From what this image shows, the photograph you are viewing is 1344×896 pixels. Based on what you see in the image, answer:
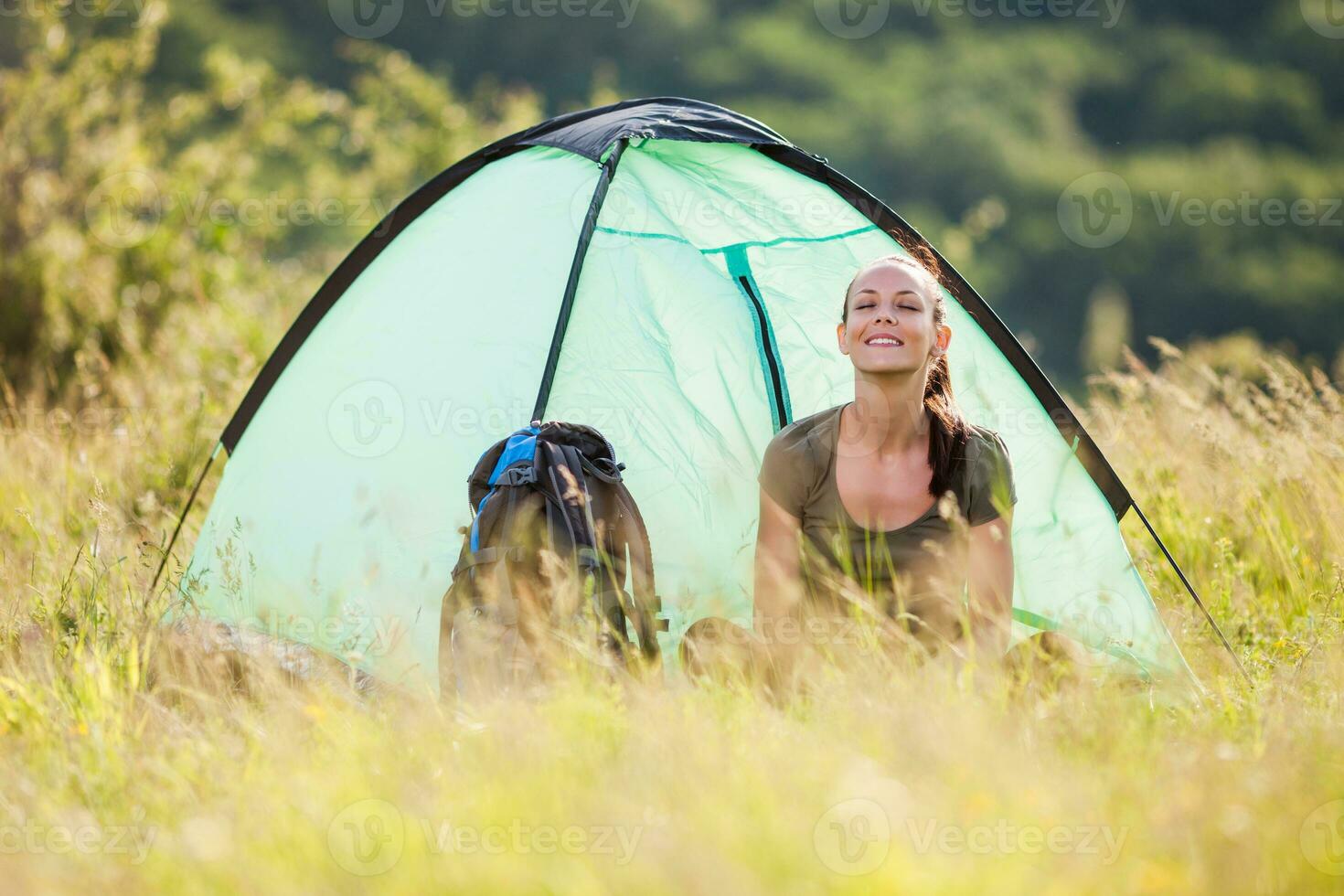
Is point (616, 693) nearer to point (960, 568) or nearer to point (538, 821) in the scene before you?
point (538, 821)

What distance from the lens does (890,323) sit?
10.00ft

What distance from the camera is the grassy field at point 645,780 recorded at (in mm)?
1903

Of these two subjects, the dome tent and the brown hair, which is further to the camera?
the dome tent

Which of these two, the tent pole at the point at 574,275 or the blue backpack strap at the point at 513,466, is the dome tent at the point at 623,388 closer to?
the tent pole at the point at 574,275

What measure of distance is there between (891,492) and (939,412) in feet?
0.80

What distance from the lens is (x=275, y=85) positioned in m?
9.29

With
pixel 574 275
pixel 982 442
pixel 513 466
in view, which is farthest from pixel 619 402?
pixel 982 442

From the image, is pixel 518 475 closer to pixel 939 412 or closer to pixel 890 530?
pixel 890 530

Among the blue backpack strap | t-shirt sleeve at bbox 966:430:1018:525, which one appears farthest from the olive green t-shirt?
the blue backpack strap

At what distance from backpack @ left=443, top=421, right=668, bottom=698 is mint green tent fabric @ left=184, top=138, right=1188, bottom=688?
0.21 m

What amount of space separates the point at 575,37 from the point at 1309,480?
26094 millimetres

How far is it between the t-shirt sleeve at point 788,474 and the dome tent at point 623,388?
18cm

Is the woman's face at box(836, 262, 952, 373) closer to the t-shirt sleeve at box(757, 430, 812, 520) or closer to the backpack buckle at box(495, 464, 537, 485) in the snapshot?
the t-shirt sleeve at box(757, 430, 812, 520)

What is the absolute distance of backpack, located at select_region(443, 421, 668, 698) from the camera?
2.76m
